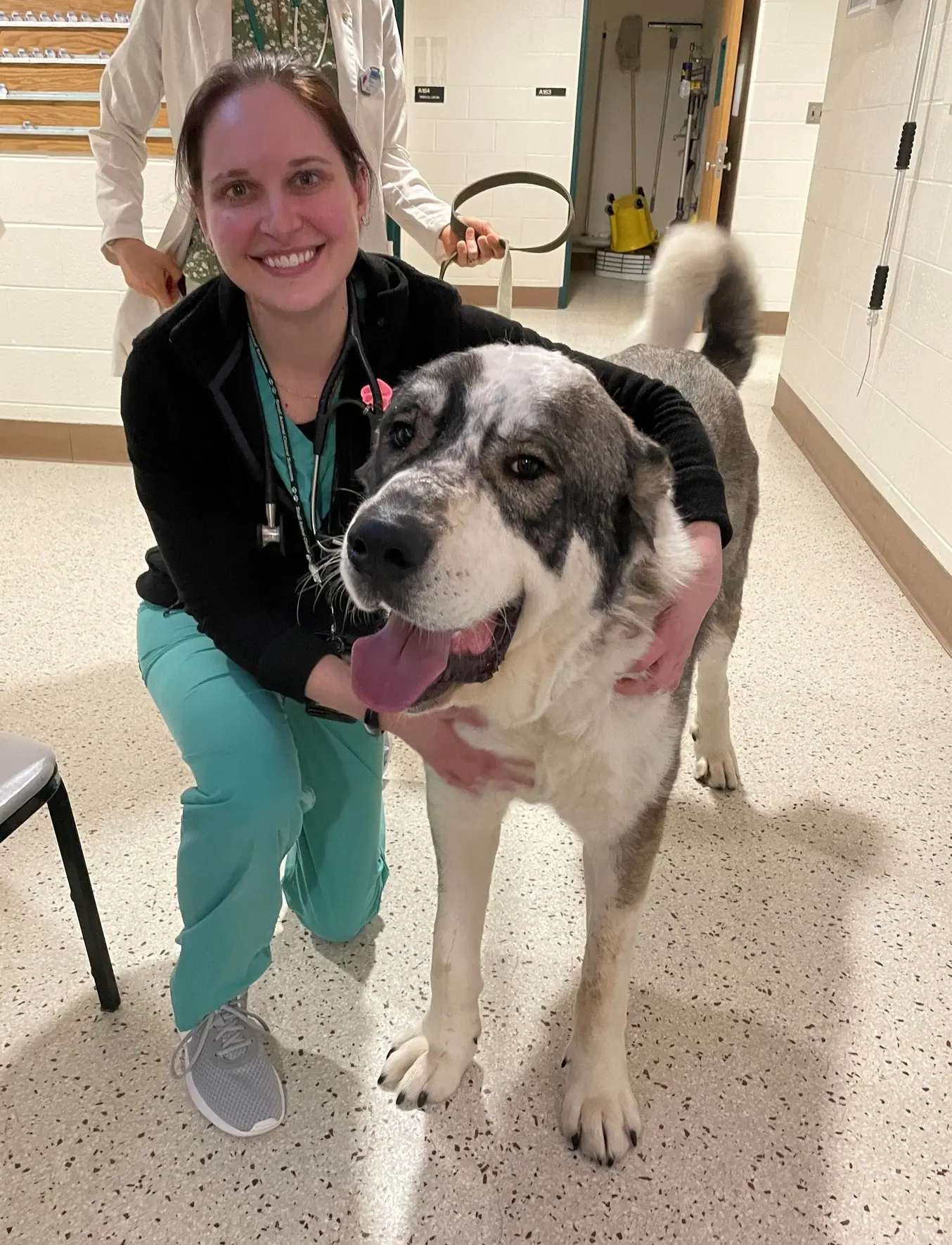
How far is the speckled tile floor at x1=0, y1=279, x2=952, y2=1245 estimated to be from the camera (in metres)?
1.06

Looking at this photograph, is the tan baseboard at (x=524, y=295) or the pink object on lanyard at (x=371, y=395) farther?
the tan baseboard at (x=524, y=295)

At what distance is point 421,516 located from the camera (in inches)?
32.0

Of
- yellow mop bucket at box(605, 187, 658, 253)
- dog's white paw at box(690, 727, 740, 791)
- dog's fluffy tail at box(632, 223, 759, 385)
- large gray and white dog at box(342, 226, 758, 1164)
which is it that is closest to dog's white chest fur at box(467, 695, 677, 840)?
large gray and white dog at box(342, 226, 758, 1164)

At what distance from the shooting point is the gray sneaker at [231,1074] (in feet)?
3.74

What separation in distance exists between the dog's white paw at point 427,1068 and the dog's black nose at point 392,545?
73 cm

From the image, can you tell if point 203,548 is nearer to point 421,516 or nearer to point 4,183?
point 421,516

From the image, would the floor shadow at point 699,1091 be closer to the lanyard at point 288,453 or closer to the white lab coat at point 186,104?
the lanyard at point 288,453

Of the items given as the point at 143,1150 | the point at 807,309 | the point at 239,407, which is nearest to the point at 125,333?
the point at 239,407

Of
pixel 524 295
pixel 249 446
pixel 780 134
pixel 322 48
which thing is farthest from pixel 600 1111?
pixel 524 295

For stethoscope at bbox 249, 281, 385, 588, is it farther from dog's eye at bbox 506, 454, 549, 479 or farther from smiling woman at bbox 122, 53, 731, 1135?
dog's eye at bbox 506, 454, 549, 479

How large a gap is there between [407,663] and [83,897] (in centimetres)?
66

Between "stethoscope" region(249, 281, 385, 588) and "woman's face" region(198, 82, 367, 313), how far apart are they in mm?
76

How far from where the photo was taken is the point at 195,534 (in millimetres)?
1138

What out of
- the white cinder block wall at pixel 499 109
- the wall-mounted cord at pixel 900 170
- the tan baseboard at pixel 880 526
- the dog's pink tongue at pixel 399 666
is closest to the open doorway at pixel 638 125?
the white cinder block wall at pixel 499 109
